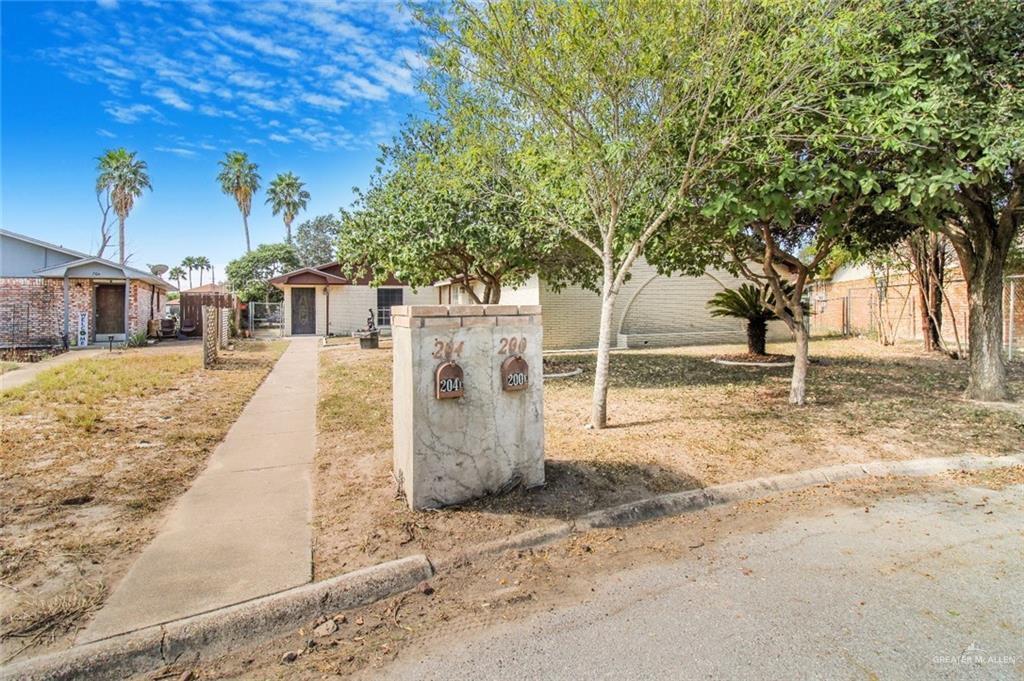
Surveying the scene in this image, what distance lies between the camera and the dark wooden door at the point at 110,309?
1944cm

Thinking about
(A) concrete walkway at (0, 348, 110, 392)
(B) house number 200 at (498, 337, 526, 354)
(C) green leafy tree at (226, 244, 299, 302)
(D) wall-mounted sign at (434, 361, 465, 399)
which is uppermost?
(C) green leafy tree at (226, 244, 299, 302)

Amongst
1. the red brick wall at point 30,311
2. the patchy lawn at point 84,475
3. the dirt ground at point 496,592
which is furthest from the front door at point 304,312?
the dirt ground at point 496,592

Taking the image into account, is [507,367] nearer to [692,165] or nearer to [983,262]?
[692,165]

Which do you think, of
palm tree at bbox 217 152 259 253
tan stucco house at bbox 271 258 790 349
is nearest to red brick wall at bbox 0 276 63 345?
tan stucco house at bbox 271 258 790 349

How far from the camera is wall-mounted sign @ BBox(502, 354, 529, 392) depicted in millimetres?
4062

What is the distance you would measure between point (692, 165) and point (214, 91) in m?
10.6

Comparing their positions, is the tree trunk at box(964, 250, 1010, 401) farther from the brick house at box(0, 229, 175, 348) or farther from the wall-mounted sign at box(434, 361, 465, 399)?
the brick house at box(0, 229, 175, 348)

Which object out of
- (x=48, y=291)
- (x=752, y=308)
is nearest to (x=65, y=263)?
(x=48, y=291)

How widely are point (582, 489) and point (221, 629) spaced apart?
262cm

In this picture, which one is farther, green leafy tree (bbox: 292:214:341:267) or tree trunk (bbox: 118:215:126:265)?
green leafy tree (bbox: 292:214:341:267)

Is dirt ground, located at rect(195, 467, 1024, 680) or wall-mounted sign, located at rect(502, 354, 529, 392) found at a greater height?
wall-mounted sign, located at rect(502, 354, 529, 392)

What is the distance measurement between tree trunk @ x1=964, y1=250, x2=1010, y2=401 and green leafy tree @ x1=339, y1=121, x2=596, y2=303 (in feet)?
19.7

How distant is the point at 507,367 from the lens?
407 centimetres

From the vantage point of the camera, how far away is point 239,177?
138ft
